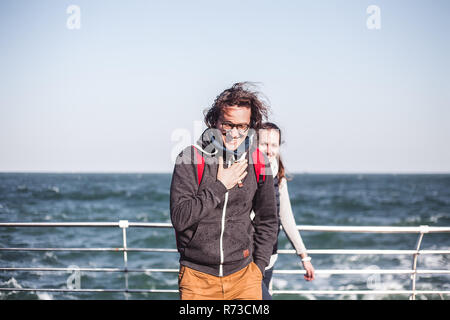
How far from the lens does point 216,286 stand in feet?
6.23

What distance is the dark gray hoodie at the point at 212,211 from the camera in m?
1.78

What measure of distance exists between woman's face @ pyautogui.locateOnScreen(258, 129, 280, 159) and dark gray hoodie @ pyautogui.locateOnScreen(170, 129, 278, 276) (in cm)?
45

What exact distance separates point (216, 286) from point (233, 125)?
2.57 feet

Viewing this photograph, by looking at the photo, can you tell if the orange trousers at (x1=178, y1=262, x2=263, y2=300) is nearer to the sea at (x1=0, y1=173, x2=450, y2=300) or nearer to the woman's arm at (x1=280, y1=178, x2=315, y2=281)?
the woman's arm at (x1=280, y1=178, x2=315, y2=281)

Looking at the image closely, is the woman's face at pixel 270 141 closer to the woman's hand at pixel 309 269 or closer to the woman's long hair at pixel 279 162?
the woman's long hair at pixel 279 162

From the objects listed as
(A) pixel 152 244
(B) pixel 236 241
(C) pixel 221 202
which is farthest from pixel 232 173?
(A) pixel 152 244

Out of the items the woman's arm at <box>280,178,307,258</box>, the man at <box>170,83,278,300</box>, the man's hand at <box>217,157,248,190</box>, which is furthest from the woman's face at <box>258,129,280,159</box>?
the man's hand at <box>217,157,248,190</box>

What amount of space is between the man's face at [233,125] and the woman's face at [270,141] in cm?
53

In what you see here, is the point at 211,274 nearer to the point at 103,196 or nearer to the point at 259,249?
the point at 259,249

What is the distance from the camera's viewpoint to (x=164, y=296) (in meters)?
9.47

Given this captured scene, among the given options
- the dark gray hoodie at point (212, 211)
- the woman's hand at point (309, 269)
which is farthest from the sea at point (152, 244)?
the dark gray hoodie at point (212, 211)

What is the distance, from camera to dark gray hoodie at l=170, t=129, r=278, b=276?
178 centimetres

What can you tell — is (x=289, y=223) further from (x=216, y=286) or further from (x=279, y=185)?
(x=216, y=286)
